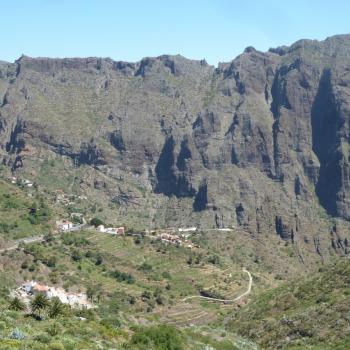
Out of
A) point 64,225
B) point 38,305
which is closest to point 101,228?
point 64,225

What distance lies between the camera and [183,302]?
11881cm

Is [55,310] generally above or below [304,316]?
above

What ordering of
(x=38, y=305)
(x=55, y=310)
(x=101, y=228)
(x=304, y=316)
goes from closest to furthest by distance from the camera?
(x=55, y=310)
(x=38, y=305)
(x=304, y=316)
(x=101, y=228)

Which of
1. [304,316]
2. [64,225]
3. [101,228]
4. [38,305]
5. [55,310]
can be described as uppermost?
[38,305]

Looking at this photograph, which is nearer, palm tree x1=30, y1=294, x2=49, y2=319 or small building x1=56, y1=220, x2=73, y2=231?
palm tree x1=30, y1=294, x2=49, y2=319

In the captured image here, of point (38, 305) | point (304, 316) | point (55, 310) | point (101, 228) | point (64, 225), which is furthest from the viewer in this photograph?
point (101, 228)

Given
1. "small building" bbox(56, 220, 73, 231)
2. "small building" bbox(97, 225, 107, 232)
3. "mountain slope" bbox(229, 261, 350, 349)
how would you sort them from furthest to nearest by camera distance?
"small building" bbox(97, 225, 107, 232), "small building" bbox(56, 220, 73, 231), "mountain slope" bbox(229, 261, 350, 349)

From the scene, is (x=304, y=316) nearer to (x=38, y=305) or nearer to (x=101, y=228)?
(x=38, y=305)

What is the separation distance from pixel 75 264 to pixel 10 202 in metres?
31.7

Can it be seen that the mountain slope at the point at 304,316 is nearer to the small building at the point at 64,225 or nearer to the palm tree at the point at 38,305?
the palm tree at the point at 38,305

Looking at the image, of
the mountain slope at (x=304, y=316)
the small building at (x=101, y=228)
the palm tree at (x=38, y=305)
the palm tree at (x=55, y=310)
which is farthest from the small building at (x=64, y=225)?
the palm tree at (x=38, y=305)

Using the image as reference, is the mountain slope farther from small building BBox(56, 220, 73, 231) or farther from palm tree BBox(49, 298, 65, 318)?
small building BBox(56, 220, 73, 231)

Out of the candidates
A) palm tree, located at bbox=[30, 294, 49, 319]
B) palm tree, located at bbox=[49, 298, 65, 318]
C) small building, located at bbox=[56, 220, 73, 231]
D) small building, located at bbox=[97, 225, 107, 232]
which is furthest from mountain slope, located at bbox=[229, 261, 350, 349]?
small building, located at bbox=[97, 225, 107, 232]

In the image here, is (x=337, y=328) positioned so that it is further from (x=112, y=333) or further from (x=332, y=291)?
(x=112, y=333)
